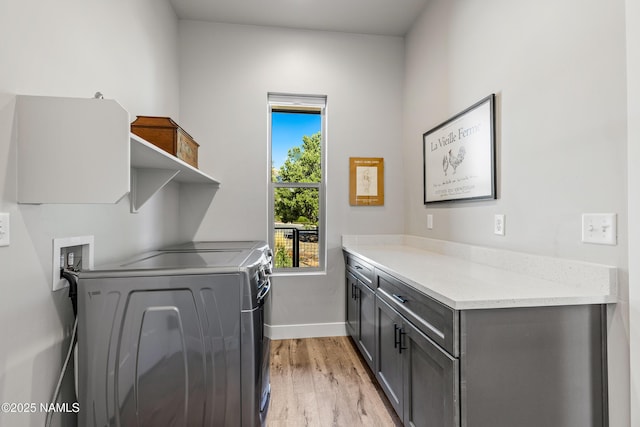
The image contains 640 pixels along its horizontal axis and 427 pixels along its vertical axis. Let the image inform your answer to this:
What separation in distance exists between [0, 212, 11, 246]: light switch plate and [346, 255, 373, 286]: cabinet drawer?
180cm

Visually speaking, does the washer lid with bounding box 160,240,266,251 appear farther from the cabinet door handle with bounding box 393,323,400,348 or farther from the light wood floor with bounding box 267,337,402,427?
the cabinet door handle with bounding box 393,323,400,348

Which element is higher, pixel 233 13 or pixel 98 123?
pixel 233 13

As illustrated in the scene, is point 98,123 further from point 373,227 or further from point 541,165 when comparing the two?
point 373,227

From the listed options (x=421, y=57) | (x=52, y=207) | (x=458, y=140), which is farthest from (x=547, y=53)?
(x=52, y=207)

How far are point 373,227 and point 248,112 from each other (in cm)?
162

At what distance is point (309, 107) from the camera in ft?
10.1

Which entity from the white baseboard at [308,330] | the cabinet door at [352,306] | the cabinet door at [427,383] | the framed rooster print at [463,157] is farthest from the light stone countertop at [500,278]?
the white baseboard at [308,330]

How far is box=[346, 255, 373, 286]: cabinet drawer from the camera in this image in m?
2.20

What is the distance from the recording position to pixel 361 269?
2422 millimetres

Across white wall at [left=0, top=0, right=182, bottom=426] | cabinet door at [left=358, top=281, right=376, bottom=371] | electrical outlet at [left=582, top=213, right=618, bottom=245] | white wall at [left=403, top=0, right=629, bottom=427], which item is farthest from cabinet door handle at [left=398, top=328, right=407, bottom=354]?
white wall at [left=0, top=0, right=182, bottom=426]

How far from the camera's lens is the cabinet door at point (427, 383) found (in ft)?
3.69

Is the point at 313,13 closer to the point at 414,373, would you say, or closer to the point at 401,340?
the point at 401,340

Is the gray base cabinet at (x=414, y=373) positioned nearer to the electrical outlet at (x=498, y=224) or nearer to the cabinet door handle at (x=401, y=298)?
the cabinet door handle at (x=401, y=298)

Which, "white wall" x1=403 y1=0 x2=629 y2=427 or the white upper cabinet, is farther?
"white wall" x1=403 y1=0 x2=629 y2=427
